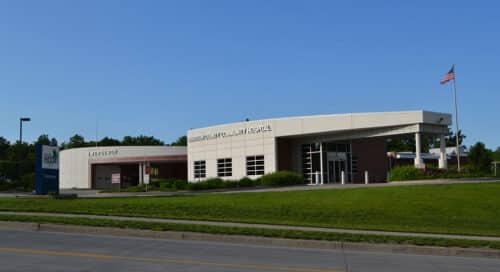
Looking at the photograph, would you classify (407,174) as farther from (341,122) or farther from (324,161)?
(324,161)

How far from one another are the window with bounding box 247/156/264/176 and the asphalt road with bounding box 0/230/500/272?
1141 inches

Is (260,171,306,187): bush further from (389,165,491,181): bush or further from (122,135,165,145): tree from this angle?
(122,135,165,145): tree

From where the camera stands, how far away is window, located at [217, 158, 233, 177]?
45781mm

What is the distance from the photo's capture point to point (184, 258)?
35.3 ft

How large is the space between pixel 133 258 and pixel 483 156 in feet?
173

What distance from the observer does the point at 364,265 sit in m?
10.7

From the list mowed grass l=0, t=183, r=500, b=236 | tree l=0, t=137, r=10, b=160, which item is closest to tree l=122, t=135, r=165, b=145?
tree l=0, t=137, r=10, b=160

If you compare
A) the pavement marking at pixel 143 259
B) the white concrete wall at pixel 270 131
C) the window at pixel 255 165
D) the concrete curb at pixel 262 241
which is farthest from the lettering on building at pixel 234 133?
the pavement marking at pixel 143 259

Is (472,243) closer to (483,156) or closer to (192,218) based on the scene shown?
(192,218)

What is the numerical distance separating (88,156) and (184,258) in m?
54.8

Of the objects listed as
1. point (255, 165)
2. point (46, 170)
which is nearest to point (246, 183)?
point (255, 165)

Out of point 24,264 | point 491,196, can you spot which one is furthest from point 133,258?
point 491,196

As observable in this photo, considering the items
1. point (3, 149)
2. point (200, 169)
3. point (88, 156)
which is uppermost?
point (3, 149)

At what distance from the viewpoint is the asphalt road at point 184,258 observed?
9734 mm
